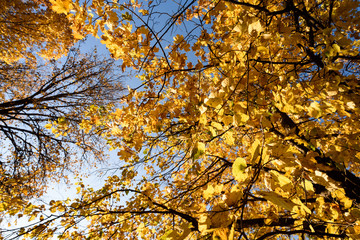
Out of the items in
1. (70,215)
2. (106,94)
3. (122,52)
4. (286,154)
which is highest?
(106,94)

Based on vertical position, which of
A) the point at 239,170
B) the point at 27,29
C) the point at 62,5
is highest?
the point at 27,29

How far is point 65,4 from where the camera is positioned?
3.48 ft

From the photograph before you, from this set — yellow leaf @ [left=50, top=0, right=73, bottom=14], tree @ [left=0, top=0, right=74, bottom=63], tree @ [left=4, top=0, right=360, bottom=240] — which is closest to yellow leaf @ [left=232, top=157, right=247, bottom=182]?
tree @ [left=4, top=0, right=360, bottom=240]

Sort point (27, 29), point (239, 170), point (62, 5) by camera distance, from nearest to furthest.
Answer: point (239, 170) < point (62, 5) < point (27, 29)

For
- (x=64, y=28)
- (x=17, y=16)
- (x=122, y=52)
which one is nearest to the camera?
(x=122, y=52)

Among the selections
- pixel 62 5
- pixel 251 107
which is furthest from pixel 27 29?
pixel 251 107

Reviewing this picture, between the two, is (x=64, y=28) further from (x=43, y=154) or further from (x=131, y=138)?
(x=131, y=138)

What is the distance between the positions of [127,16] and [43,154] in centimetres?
766

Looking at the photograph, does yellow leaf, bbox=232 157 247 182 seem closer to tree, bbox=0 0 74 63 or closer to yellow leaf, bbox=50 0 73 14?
yellow leaf, bbox=50 0 73 14

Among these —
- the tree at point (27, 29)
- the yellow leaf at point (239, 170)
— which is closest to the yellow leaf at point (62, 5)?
the yellow leaf at point (239, 170)

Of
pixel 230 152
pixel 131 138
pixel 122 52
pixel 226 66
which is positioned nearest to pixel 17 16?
pixel 122 52

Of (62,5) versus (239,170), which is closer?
(239,170)

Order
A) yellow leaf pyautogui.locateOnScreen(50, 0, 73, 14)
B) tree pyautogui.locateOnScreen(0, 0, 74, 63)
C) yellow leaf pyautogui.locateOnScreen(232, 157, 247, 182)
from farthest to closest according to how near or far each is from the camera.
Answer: tree pyautogui.locateOnScreen(0, 0, 74, 63)
yellow leaf pyautogui.locateOnScreen(50, 0, 73, 14)
yellow leaf pyautogui.locateOnScreen(232, 157, 247, 182)

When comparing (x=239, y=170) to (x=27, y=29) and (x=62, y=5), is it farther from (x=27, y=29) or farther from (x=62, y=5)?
(x=27, y=29)
